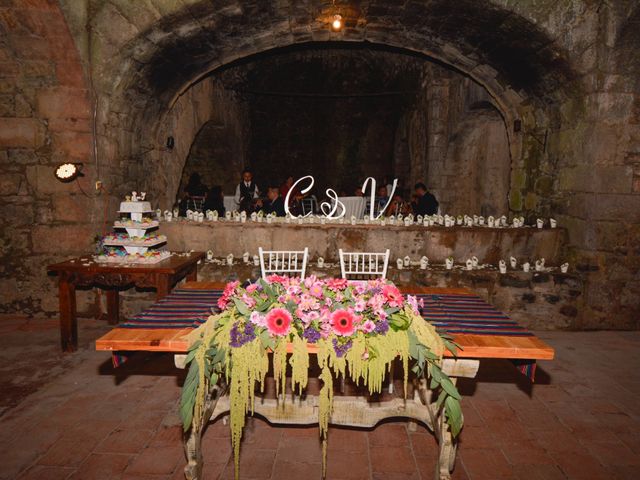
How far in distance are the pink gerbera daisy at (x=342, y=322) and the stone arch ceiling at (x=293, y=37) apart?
A: 4260 millimetres

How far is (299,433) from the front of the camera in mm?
3104

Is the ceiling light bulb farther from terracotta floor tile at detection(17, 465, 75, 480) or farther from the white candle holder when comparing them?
terracotta floor tile at detection(17, 465, 75, 480)

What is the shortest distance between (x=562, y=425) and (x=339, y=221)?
3489 millimetres

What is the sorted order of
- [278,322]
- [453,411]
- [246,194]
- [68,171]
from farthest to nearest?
[246,194]
[68,171]
[278,322]
[453,411]

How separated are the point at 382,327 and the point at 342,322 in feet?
0.70

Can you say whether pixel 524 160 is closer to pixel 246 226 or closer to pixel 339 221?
pixel 339 221

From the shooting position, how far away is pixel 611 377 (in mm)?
4098

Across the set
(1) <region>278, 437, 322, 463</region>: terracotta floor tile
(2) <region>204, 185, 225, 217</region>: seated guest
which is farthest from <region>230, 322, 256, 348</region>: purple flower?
(2) <region>204, 185, 225, 217</region>: seated guest

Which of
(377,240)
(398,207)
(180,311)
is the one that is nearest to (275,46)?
(377,240)

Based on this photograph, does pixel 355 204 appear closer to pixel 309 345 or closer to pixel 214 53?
pixel 214 53

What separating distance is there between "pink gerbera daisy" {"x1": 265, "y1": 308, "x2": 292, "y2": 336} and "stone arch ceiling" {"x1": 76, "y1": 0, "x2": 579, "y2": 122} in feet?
13.6

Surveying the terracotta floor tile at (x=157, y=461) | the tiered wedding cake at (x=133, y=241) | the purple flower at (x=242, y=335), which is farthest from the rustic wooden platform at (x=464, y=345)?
the tiered wedding cake at (x=133, y=241)

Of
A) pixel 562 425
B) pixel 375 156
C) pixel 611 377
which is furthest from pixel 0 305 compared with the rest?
pixel 375 156

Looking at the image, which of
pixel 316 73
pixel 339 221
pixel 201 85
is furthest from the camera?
pixel 316 73
